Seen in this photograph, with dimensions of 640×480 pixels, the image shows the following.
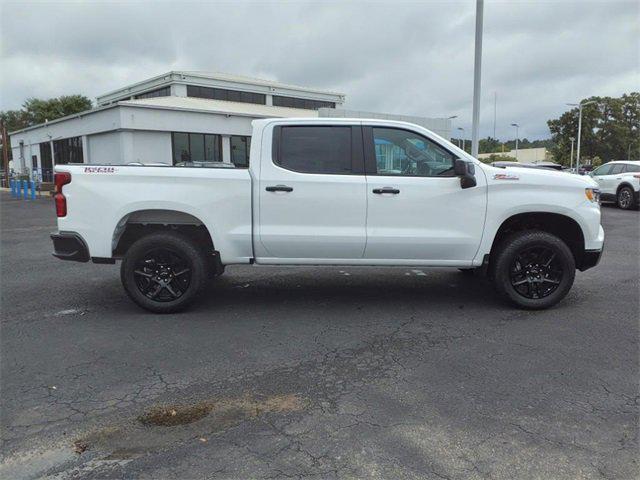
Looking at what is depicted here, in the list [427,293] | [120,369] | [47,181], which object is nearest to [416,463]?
[120,369]

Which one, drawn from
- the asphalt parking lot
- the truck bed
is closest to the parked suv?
the asphalt parking lot

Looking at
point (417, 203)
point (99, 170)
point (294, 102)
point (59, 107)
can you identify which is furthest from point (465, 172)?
point (59, 107)

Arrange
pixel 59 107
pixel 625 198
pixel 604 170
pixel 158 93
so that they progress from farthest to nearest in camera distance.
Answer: pixel 59 107 → pixel 158 93 → pixel 604 170 → pixel 625 198

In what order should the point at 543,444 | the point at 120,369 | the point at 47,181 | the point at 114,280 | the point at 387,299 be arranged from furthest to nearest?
the point at 47,181 < the point at 114,280 < the point at 387,299 < the point at 120,369 < the point at 543,444

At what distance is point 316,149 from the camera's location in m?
5.52

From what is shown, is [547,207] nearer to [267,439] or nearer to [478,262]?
[478,262]

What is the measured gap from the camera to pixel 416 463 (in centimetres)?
285

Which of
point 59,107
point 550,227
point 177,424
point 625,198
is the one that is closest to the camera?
point 177,424

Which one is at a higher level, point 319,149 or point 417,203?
point 319,149

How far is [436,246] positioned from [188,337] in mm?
2678

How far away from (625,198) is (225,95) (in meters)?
39.0

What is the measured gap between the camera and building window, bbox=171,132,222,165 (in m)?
30.9

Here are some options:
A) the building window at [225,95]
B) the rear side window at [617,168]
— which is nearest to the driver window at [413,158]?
the rear side window at [617,168]

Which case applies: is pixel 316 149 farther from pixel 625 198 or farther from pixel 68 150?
pixel 68 150
